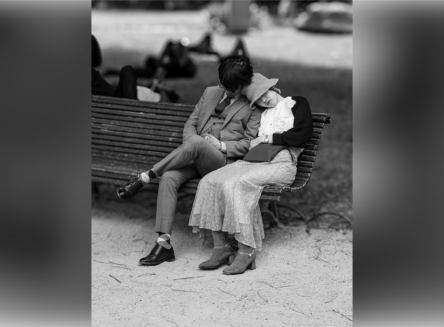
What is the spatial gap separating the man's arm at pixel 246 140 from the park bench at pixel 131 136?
0.47m

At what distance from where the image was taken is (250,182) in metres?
4.84

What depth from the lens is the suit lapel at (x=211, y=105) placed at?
17.5ft

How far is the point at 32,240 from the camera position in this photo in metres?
3.31

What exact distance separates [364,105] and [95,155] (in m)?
3.18

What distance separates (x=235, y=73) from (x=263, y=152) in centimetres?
55

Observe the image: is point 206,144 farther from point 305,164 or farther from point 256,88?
point 305,164

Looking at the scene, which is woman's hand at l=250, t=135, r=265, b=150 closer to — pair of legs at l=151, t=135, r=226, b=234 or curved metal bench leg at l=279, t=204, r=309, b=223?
pair of legs at l=151, t=135, r=226, b=234

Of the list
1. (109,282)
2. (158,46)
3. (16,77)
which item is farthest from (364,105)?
(158,46)

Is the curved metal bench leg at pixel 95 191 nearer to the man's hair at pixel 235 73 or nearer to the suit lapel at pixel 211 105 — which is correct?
the suit lapel at pixel 211 105

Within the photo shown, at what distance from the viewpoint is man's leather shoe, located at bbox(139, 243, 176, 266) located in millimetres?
4918

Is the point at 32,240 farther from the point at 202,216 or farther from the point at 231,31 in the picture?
the point at 231,31

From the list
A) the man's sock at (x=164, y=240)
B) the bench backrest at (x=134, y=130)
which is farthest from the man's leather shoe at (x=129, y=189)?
the bench backrest at (x=134, y=130)

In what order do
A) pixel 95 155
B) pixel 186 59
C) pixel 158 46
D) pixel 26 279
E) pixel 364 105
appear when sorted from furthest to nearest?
pixel 158 46, pixel 186 59, pixel 95 155, pixel 26 279, pixel 364 105

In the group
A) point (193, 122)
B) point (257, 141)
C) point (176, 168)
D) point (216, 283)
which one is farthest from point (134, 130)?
point (216, 283)
